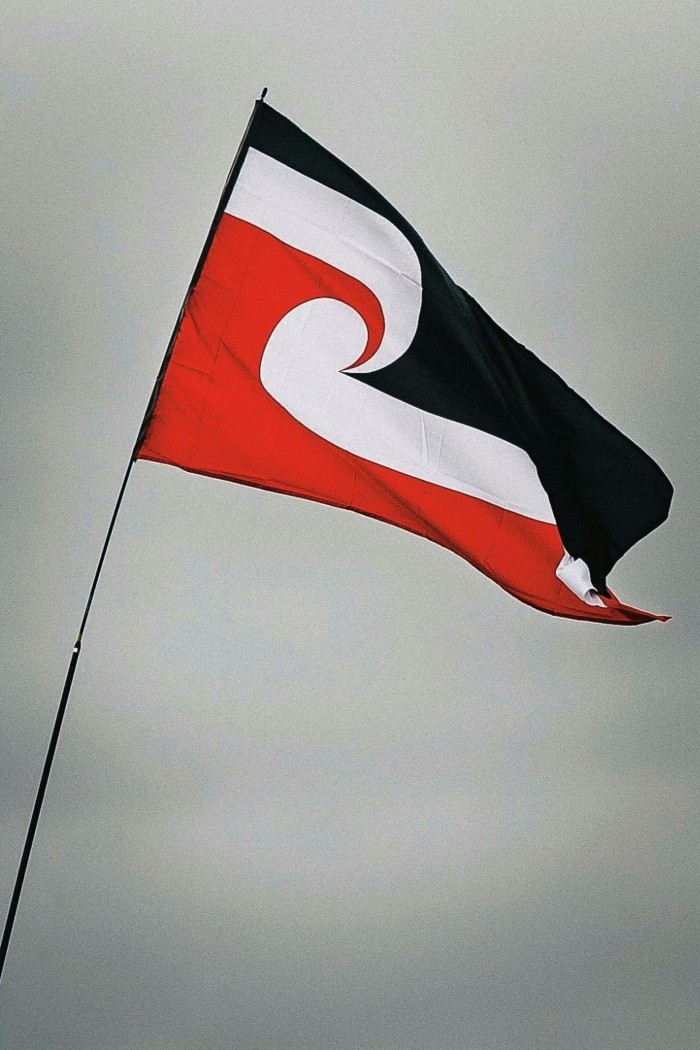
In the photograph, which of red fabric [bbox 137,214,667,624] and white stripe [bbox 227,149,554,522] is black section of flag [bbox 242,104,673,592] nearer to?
white stripe [bbox 227,149,554,522]

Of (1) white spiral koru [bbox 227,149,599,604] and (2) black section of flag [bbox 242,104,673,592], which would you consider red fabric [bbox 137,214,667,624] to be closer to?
(1) white spiral koru [bbox 227,149,599,604]

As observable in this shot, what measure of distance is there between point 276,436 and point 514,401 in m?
1.40

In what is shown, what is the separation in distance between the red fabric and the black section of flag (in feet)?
0.75

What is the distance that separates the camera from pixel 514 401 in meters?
7.25

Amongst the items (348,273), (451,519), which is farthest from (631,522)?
(348,273)

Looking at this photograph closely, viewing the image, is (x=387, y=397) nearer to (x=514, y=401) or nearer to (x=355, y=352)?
(x=355, y=352)

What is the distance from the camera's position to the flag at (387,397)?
7.12 meters

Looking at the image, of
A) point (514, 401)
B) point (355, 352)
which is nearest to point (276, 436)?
point (355, 352)

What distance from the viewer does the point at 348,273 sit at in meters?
7.25

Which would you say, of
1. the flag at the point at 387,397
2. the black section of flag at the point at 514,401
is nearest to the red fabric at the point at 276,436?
the flag at the point at 387,397

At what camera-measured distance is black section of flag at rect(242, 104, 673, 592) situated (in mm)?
7180

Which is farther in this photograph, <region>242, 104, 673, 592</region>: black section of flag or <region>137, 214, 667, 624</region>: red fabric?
<region>242, 104, 673, 592</region>: black section of flag

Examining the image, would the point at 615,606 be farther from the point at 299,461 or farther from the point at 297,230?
the point at 297,230

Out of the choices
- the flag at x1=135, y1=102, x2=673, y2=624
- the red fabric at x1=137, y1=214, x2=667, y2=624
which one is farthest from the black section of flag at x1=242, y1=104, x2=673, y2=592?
the red fabric at x1=137, y1=214, x2=667, y2=624
